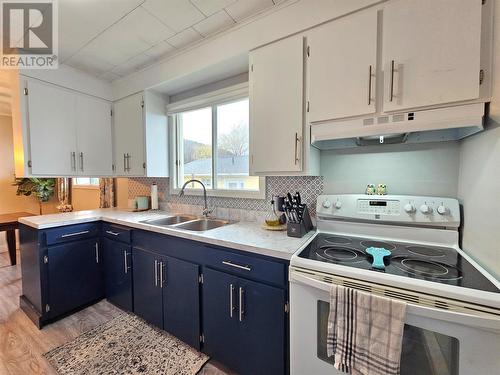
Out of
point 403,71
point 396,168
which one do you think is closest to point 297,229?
point 396,168

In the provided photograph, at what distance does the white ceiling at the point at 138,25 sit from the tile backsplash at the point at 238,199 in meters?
1.25

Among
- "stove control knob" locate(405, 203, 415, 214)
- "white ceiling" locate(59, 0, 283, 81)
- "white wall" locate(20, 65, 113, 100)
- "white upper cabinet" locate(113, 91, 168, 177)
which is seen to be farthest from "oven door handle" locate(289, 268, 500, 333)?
"white wall" locate(20, 65, 113, 100)

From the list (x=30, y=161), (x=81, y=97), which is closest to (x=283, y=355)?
(x=30, y=161)

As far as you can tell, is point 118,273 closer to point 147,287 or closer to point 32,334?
point 147,287

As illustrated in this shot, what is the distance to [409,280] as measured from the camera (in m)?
0.86

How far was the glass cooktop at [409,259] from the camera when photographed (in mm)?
882

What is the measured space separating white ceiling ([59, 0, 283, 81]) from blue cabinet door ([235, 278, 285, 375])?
5.99ft

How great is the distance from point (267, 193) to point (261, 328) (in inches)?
40.3

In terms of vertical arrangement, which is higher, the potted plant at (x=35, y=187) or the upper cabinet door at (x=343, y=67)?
the upper cabinet door at (x=343, y=67)

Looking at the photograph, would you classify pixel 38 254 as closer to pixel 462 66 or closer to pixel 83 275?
pixel 83 275

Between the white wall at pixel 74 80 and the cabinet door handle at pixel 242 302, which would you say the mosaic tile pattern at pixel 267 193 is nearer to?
the cabinet door handle at pixel 242 302

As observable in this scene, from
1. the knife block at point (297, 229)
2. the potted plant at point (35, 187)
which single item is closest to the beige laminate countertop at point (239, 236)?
the knife block at point (297, 229)

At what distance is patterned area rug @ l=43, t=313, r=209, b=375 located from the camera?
1.52 meters

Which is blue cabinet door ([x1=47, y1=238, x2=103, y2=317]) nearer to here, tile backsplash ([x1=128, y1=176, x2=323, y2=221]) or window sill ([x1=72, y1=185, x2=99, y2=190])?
tile backsplash ([x1=128, y1=176, x2=323, y2=221])
